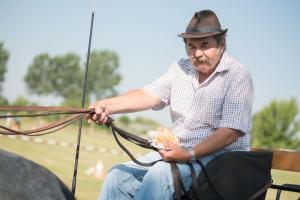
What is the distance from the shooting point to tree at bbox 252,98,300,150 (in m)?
31.1

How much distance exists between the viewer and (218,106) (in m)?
2.75

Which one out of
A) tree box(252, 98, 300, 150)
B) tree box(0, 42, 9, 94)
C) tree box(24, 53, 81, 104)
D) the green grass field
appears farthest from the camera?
tree box(24, 53, 81, 104)

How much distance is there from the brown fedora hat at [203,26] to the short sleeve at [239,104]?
0.28 metres

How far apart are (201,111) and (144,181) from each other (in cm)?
54

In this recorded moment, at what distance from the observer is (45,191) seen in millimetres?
1923

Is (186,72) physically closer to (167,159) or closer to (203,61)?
(203,61)

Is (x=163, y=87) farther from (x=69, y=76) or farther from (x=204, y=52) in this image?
(x=69, y=76)

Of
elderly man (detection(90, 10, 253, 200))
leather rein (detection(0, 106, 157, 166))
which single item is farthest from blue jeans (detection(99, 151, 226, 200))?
leather rein (detection(0, 106, 157, 166))

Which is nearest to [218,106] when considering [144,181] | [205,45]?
[205,45]

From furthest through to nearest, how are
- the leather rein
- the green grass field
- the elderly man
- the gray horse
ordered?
1. the green grass field
2. the elderly man
3. the leather rein
4. the gray horse

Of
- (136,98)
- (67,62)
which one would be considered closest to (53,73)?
(67,62)

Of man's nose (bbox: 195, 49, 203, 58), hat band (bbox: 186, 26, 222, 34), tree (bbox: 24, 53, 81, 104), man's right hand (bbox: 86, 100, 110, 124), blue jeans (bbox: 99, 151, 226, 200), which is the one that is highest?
hat band (bbox: 186, 26, 222, 34)

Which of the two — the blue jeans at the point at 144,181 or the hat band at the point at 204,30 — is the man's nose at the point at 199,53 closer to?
the hat band at the point at 204,30

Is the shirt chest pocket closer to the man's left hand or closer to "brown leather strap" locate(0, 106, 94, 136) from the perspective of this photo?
the man's left hand
